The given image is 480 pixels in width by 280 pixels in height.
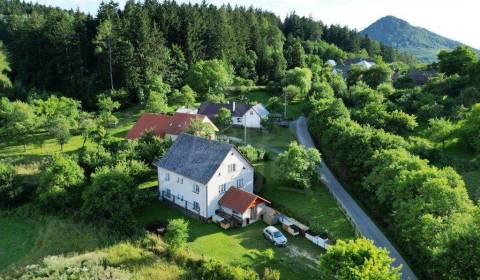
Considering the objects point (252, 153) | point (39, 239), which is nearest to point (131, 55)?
point (252, 153)

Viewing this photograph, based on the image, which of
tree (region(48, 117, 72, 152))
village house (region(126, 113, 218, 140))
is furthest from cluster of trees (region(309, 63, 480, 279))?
tree (region(48, 117, 72, 152))

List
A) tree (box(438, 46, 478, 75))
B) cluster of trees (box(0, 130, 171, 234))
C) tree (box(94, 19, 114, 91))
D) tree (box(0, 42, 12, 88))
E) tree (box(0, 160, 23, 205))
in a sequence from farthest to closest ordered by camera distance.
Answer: tree (box(438, 46, 478, 75))
tree (box(0, 42, 12, 88))
tree (box(94, 19, 114, 91))
tree (box(0, 160, 23, 205))
cluster of trees (box(0, 130, 171, 234))

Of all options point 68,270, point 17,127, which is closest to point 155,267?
point 68,270

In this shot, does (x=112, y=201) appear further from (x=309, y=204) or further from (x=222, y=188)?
(x=309, y=204)

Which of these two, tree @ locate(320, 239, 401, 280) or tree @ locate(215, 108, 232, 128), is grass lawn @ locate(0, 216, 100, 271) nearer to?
tree @ locate(320, 239, 401, 280)

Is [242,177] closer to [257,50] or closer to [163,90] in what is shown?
[163,90]

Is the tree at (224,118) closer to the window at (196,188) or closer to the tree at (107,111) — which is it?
the tree at (107,111)
